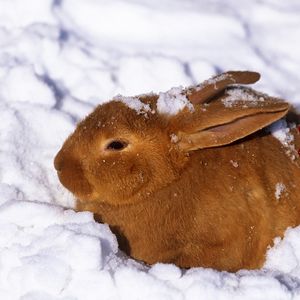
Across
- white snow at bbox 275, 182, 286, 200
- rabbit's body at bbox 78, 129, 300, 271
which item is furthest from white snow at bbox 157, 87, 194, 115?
white snow at bbox 275, 182, 286, 200

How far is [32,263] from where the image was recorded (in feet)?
12.1

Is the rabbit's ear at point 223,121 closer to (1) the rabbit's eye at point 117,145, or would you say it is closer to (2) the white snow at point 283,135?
(1) the rabbit's eye at point 117,145

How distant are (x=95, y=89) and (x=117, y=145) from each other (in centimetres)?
166

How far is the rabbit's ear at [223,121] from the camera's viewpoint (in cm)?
379

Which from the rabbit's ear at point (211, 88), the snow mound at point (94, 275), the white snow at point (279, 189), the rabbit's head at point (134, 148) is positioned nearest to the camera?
the snow mound at point (94, 275)

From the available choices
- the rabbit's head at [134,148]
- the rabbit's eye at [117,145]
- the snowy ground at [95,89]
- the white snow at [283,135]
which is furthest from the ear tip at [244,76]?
the snowy ground at [95,89]

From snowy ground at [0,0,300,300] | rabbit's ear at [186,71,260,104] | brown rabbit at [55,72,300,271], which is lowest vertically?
snowy ground at [0,0,300,300]

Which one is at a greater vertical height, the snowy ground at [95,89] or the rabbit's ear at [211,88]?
the rabbit's ear at [211,88]

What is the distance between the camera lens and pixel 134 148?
4.01m

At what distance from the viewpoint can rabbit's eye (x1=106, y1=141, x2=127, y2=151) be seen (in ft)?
13.1

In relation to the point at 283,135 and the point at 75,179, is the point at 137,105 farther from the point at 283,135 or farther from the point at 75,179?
the point at 283,135

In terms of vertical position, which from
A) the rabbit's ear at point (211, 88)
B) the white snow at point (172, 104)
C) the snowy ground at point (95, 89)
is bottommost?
the snowy ground at point (95, 89)

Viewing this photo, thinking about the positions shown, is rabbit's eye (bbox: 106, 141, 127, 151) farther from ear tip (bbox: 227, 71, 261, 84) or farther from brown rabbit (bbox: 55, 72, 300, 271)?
ear tip (bbox: 227, 71, 261, 84)

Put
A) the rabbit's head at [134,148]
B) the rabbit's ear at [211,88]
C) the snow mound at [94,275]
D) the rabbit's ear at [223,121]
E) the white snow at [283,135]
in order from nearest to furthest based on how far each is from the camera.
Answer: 1. the snow mound at [94,275]
2. the rabbit's ear at [223,121]
3. the rabbit's head at [134,148]
4. the rabbit's ear at [211,88]
5. the white snow at [283,135]
